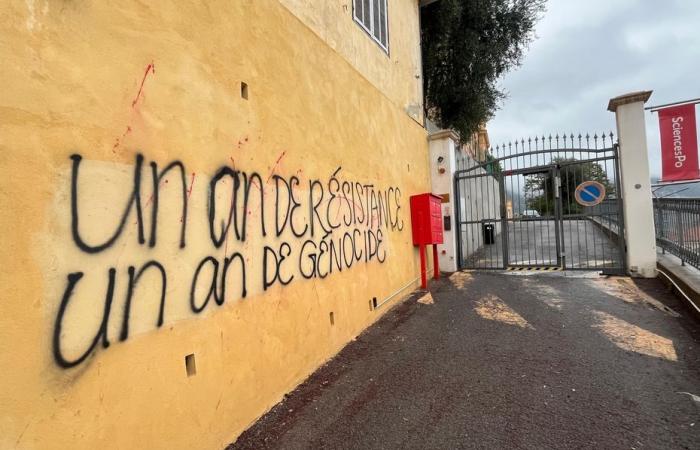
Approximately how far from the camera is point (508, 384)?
11.2ft

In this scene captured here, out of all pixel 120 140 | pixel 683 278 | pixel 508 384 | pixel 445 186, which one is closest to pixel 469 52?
pixel 445 186

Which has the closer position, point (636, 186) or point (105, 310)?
point (105, 310)

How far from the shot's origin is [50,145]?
1811 mm

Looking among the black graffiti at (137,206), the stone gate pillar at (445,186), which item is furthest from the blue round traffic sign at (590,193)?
the black graffiti at (137,206)

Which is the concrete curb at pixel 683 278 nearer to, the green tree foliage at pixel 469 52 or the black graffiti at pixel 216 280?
the black graffiti at pixel 216 280

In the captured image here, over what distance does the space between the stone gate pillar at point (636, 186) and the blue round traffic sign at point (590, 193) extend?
1.16 feet

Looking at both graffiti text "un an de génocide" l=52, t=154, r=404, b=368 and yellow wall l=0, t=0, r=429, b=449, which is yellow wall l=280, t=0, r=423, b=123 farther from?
graffiti text "un an de génocide" l=52, t=154, r=404, b=368

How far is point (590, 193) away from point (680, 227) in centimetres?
152


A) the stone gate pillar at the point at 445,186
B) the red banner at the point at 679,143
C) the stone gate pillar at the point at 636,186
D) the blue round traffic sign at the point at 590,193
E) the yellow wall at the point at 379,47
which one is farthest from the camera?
the stone gate pillar at the point at 445,186

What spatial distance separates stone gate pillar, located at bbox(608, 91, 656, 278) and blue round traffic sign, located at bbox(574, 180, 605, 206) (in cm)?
35

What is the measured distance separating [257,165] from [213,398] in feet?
5.75

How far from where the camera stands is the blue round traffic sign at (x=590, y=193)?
730 cm

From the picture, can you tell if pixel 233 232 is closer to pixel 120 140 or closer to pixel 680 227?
pixel 120 140

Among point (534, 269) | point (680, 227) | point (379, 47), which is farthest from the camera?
point (534, 269)
